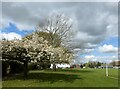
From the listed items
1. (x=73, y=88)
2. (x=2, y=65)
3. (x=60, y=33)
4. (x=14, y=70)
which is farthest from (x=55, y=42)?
(x=73, y=88)

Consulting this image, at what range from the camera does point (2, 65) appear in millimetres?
26266

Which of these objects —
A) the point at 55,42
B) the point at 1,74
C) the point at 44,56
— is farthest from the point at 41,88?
the point at 55,42

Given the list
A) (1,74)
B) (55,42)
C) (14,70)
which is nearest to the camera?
(1,74)

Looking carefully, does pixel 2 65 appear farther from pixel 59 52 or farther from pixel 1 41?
pixel 59 52

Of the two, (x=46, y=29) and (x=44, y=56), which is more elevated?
(x=46, y=29)

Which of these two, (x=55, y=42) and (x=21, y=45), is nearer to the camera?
(x=21, y=45)

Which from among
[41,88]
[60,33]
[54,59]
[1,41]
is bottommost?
[41,88]

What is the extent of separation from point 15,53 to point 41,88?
6.73 m

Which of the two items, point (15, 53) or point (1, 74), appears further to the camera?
point (1, 74)

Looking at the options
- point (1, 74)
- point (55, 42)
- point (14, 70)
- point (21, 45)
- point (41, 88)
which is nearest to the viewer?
point (41, 88)

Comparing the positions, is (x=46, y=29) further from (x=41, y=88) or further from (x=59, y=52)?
(x=41, y=88)

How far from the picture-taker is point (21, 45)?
862 inches

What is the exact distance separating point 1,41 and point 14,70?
13155mm

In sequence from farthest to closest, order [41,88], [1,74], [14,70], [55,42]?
[55,42], [14,70], [1,74], [41,88]
